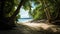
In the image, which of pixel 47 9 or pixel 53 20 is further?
pixel 53 20

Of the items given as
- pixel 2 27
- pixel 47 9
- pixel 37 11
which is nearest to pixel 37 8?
pixel 37 11

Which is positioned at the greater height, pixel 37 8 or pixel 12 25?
pixel 37 8

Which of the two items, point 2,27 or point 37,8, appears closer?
point 2,27

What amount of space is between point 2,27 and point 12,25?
105cm

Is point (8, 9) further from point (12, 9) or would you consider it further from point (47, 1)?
point (47, 1)

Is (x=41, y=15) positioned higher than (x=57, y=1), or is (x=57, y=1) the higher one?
(x=57, y=1)

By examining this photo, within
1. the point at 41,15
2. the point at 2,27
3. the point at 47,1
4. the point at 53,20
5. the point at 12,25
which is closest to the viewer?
the point at 2,27

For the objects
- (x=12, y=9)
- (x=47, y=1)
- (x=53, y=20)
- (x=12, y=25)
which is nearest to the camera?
(x=12, y=25)

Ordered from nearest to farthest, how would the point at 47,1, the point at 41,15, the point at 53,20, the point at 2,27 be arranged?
the point at 2,27
the point at 47,1
the point at 53,20
the point at 41,15

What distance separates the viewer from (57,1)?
1369cm

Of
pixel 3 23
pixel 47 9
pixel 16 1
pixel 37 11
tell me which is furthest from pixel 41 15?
pixel 3 23

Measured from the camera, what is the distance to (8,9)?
12.1 metres

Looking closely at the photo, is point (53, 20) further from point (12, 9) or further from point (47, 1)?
point (12, 9)

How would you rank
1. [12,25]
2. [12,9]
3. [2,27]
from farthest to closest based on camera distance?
[12,9], [12,25], [2,27]
